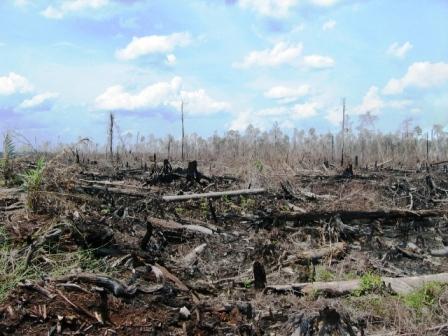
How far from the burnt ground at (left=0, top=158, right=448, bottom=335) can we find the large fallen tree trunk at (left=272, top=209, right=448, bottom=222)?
3cm

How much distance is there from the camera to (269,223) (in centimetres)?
896

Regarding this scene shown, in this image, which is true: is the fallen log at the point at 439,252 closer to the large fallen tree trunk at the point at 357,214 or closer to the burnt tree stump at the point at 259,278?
the large fallen tree trunk at the point at 357,214

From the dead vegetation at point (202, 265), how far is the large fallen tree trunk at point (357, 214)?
3 centimetres

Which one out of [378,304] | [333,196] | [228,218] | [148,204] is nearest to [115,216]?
[148,204]

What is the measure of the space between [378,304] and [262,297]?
3.79 feet

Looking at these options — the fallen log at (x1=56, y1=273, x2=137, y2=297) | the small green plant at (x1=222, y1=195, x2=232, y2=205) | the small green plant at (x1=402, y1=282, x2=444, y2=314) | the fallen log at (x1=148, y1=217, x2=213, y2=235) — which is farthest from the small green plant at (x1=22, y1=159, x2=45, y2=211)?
the small green plant at (x1=222, y1=195, x2=232, y2=205)

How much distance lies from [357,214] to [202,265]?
3.68m

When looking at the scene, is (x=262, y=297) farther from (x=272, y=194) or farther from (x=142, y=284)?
(x=272, y=194)

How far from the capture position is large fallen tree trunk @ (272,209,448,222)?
29.3 feet

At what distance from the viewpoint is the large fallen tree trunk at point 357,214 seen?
8.95 meters

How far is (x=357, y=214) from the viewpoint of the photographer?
9289mm

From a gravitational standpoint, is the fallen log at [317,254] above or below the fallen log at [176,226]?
below

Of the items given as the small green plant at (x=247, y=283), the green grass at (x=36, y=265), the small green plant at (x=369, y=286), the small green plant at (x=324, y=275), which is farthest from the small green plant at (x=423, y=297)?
the green grass at (x=36, y=265)

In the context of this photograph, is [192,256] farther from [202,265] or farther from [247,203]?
[247,203]
